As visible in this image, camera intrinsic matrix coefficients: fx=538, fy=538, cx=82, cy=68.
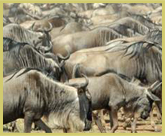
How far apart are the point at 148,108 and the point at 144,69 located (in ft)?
6.76

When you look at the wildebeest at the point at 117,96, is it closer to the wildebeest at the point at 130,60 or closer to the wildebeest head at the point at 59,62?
the wildebeest head at the point at 59,62

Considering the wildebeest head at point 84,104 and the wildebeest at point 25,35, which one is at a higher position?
the wildebeest at point 25,35

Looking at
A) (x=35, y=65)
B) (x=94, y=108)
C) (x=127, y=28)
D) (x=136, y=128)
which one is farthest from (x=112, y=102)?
(x=127, y=28)

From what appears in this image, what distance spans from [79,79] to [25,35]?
5038 millimetres

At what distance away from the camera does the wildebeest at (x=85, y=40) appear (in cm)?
1365

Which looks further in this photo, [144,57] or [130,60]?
[144,57]

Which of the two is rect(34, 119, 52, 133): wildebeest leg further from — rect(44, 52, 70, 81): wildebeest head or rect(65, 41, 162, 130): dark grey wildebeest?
rect(65, 41, 162, 130): dark grey wildebeest

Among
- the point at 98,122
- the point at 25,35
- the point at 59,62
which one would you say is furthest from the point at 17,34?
the point at 98,122

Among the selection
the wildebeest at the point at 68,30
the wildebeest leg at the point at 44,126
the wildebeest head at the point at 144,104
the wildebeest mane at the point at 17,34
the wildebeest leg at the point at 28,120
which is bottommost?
the wildebeest head at the point at 144,104

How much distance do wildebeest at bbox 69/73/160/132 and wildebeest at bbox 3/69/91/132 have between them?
1173 mm

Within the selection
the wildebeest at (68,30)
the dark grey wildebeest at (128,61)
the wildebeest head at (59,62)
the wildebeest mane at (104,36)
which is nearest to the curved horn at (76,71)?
the dark grey wildebeest at (128,61)

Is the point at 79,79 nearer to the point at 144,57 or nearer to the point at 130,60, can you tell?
the point at 130,60

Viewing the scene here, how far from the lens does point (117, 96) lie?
895cm

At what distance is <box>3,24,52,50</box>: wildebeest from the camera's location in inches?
526
